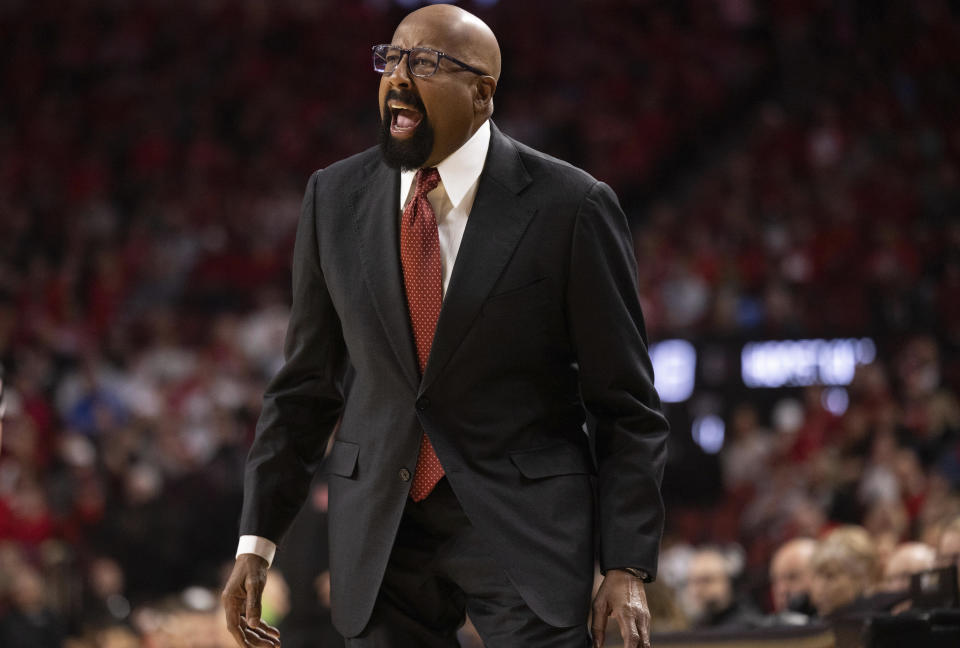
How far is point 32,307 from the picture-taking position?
12523 mm

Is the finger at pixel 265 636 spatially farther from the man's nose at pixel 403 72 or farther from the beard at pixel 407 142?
the man's nose at pixel 403 72

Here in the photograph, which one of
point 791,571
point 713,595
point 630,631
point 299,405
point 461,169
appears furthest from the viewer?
point 713,595

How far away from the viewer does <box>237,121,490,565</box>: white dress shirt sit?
2.78 metres

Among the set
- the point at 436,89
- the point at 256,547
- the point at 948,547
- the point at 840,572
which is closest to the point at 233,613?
the point at 256,547

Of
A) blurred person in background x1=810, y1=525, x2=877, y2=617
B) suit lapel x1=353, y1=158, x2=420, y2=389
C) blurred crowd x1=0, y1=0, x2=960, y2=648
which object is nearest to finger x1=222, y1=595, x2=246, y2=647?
suit lapel x1=353, y1=158, x2=420, y2=389

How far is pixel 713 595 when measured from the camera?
21.5 feet

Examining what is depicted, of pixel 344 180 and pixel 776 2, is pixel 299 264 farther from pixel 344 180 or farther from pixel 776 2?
pixel 776 2

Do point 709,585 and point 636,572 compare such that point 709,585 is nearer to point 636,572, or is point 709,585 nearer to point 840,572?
point 840,572

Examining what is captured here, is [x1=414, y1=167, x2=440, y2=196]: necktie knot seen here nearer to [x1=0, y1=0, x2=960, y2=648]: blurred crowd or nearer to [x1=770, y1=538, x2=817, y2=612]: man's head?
[x1=0, y1=0, x2=960, y2=648]: blurred crowd

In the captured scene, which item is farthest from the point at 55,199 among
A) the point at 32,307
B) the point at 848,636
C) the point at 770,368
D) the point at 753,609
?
the point at 848,636

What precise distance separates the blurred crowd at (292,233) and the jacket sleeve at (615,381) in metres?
2.43

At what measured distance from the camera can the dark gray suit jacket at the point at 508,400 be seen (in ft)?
8.66

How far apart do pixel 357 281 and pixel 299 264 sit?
0.67ft

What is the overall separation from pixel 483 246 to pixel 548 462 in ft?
1.43
